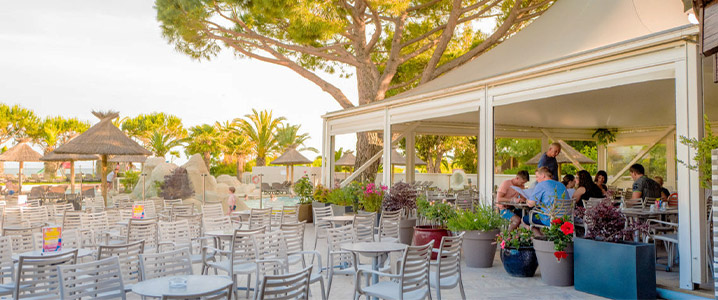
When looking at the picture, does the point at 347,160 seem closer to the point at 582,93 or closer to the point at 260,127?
the point at 260,127

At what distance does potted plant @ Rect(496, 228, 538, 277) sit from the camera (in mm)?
7426

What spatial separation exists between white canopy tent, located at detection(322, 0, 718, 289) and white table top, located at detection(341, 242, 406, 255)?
10.2 feet

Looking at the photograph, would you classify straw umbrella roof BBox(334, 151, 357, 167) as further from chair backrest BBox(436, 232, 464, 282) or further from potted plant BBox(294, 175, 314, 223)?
Answer: chair backrest BBox(436, 232, 464, 282)

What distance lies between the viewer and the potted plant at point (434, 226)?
823 cm

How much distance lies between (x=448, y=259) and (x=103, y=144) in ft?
38.5

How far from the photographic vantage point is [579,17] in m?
11.0

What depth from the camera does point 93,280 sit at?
14.8 ft

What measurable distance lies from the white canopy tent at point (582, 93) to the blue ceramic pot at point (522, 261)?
178 cm

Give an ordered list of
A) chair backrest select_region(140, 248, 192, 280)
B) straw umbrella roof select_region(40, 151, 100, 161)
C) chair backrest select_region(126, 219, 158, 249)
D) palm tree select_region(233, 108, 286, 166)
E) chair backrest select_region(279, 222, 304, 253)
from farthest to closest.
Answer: palm tree select_region(233, 108, 286, 166), straw umbrella roof select_region(40, 151, 100, 161), chair backrest select_region(126, 219, 158, 249), chair backrest select_region(279, 222, 304, 253), chair backrest select_region(140, 248, 192, 280)

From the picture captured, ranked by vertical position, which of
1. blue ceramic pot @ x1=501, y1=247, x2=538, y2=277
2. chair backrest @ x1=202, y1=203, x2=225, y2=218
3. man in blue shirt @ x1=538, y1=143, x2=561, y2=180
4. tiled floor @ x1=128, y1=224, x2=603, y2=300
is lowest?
tiled floor @ x1=128, y1=224, x2=603, y2=300

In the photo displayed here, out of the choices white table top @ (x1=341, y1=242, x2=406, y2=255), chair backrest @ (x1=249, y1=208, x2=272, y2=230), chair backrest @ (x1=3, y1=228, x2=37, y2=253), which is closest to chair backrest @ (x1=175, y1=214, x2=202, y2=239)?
chair backrest @ (x1=249, y1=208, x2=272, y2=230)

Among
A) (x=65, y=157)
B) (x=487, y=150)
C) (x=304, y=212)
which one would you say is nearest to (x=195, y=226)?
(x=487, y=150)

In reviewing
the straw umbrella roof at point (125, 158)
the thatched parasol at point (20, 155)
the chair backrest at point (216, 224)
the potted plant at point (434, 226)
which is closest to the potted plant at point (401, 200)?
the potted plant at point (434, 226)

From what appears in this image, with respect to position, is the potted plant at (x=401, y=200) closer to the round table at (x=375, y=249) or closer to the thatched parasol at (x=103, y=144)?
the round table at (x=375, y=249)
